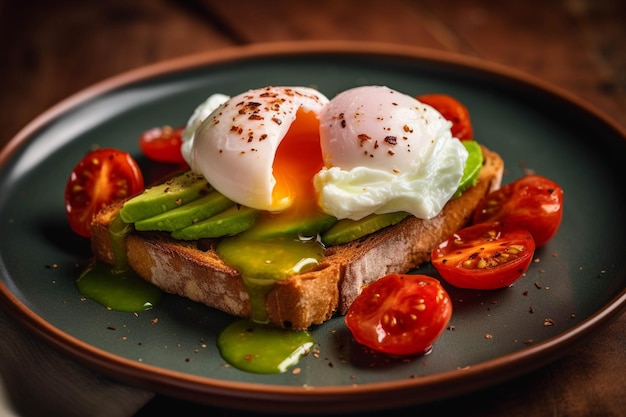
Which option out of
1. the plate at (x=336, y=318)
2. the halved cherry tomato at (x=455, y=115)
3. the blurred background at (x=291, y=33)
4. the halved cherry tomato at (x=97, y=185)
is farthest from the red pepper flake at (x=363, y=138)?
the blurred background at (x=291, y=33)

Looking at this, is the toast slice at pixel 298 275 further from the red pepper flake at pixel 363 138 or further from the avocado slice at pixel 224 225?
the red pepper flake at pixel 363 138

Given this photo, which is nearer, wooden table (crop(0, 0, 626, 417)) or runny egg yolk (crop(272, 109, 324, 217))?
runny egg yolk (crop(272, 109, 324, 217))

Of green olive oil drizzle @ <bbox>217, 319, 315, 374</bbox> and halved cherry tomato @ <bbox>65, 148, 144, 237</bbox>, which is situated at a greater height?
halved cherry tomato @ <bbox>65, 148, 144, 237</bbox>

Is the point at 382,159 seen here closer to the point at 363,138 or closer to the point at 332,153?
the point at 363,138

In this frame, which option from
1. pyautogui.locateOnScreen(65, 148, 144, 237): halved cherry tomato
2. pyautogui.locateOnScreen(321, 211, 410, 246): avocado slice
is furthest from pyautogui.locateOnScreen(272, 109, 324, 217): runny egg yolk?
pyautogui.locateOnScreen(65, 148, 144, 237): halved cherry tomato

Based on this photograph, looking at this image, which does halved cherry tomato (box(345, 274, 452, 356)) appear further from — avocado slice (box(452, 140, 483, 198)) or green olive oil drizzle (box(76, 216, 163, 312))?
green olive oil drizzle (box(76, 216, 163, 312))
